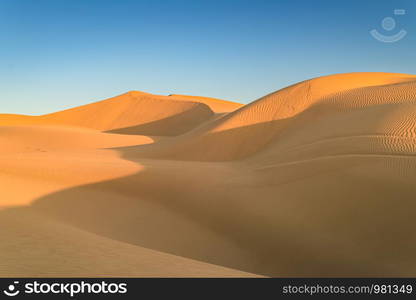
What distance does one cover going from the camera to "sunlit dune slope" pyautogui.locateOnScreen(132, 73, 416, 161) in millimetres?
13352

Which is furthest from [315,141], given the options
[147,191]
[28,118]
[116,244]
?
[28,118]

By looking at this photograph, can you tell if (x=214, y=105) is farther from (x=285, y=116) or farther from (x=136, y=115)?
(x=285, y=116)

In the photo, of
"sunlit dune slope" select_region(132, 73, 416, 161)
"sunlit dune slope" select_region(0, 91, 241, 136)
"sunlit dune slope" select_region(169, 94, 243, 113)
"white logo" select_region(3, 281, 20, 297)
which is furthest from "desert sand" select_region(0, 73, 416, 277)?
"sunlit dune slope" select_region(169, 94, 243, 113)

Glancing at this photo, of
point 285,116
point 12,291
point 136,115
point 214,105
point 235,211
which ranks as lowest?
point 12,291

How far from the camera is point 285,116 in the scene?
1540cm

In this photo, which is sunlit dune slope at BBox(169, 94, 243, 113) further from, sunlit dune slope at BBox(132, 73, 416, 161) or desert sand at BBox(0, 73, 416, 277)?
desert sand at BBox(0, 73, 416, 277)

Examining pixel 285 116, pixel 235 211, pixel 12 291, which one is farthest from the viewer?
pixel 285 116

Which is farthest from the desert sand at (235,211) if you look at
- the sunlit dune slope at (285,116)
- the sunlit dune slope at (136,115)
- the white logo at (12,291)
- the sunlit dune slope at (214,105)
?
the sunlit dune slope at (214,105)

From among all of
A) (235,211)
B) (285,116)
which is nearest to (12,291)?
(235,211)

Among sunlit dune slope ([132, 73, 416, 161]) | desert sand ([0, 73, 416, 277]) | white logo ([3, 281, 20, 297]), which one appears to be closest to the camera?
white logo ([3, 281, 20, 297])

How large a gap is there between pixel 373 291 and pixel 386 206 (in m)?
3.05

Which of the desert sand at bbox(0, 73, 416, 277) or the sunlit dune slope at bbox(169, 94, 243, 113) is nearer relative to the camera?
the desert sand at bbox(0, 73, 416, 277)

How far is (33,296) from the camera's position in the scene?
9.42 ft

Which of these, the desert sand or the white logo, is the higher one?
the desert sand
